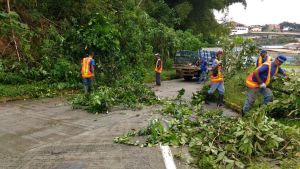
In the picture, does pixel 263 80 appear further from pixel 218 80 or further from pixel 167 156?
pixel 167 156

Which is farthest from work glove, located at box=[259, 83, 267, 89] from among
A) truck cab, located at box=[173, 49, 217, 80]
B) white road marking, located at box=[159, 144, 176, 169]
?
truck cab, located at box=[173, 49, 217, 80]

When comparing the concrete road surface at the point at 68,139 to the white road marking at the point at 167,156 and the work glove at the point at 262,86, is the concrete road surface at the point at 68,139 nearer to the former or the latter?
the white road marking at the point at 167,156

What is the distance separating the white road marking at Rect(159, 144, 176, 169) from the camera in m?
6.32

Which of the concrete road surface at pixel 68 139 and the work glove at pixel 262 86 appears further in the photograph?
the work glove at pixel 262 86

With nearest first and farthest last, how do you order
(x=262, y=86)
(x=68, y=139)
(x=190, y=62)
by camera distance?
(x=68, y=139) → (x=262, y=86) → (x=190, y=62)

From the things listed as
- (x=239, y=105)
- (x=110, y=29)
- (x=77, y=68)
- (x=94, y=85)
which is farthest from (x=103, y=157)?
(x=110, y=29)

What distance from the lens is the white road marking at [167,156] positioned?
6320mm

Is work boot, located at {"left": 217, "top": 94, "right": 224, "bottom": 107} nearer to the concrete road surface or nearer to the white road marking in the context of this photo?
the concrete road surface

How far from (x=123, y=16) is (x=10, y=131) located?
13.7 metres

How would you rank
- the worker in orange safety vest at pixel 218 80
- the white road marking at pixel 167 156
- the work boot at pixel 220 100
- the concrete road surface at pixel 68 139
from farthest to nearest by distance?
1. the work boot at pixel 220 100
2. the worker in orange safety vest at pixel 218 80
3. the concrete road surface at pixel 68 139
4. the white road marking at pixel 167 156

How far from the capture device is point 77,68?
1672 cm

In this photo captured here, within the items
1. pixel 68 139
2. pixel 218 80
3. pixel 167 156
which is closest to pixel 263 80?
pixel 218 80

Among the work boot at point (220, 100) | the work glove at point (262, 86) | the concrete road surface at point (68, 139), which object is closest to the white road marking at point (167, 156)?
the concrete road surface at point (68, 139)

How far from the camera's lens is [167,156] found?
22.1 ft
